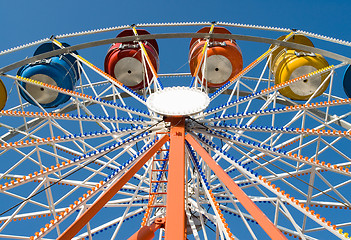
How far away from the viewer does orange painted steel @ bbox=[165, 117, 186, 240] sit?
689cm

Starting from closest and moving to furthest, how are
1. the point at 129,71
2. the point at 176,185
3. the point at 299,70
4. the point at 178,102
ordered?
the point at 176,185
the point at 178,102
the point at 299,70
the point at 129,71

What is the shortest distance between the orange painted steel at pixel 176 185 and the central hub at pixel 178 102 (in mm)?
328

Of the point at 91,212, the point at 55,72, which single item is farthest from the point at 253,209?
the point at 55,72

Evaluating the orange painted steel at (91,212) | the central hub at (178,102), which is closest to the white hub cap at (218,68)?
the central hub at (178,102)

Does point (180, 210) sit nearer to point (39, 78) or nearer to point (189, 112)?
point (189, 112)

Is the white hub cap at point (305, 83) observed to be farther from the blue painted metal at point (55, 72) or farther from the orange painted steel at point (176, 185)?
the blue painted metal at point (55, 72)

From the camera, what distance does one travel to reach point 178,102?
11758 mm

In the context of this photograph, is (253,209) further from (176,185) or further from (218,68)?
(218,68)

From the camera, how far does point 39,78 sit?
15430mm

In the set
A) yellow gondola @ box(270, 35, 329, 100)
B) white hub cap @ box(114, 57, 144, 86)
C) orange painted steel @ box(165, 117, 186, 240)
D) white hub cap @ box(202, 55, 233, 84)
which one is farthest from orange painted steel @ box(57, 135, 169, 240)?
yellow gondola @ box(270, 35, 329, 100)

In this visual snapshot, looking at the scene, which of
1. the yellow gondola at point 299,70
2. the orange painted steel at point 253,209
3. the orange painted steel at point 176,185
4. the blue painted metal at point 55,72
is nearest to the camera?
the orange painted steel at point 253,209

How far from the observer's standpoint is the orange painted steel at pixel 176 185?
689cm

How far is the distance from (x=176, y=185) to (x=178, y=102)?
418 cm

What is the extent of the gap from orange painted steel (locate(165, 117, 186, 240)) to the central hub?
328 mm
